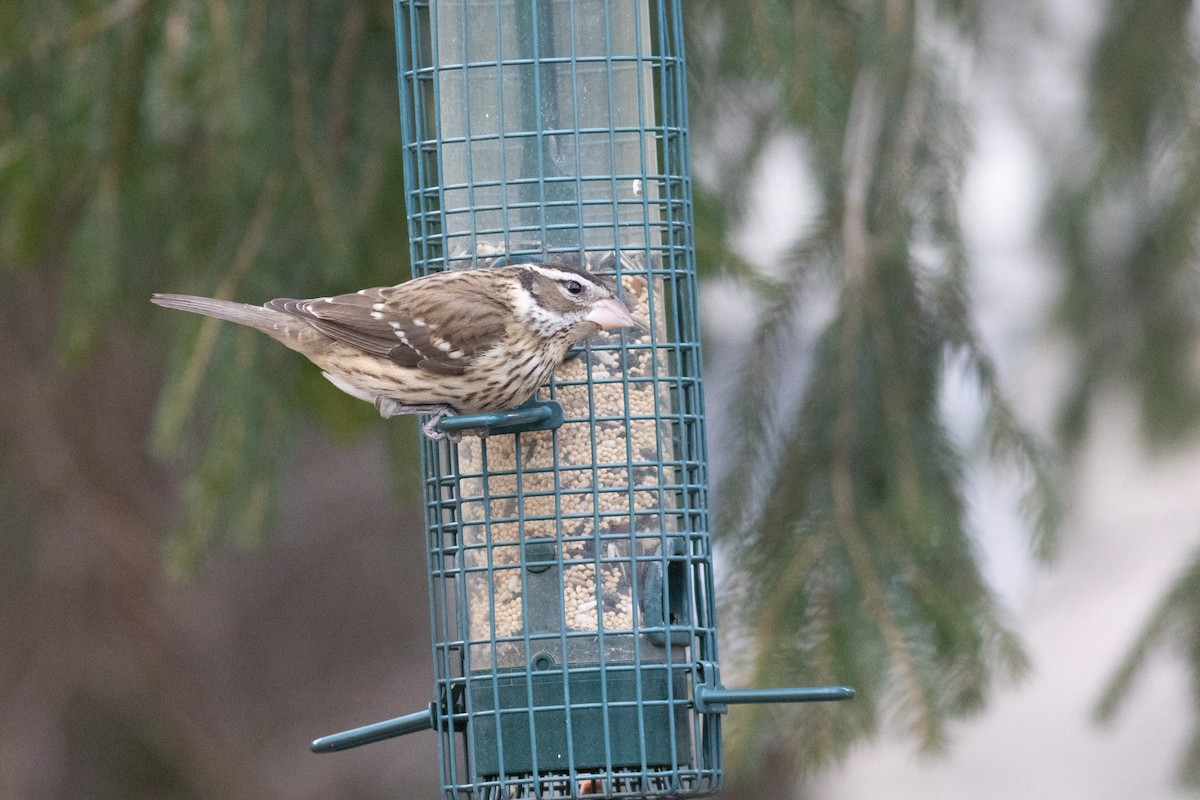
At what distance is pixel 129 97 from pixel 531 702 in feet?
8.61

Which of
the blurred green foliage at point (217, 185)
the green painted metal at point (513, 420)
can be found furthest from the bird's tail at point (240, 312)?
the green painted metal at point (513, 420)

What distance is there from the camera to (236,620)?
35.0 ft

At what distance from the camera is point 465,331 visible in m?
5.07

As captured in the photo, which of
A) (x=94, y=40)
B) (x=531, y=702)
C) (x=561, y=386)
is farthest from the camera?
(x=94, y=40)

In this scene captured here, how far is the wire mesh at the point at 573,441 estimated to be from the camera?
4984 millimetres

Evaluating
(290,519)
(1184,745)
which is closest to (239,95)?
(1184,745)

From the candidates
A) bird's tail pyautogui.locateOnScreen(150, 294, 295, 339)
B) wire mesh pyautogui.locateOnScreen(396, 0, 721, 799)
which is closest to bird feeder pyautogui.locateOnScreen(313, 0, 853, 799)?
wire mesh pyautogui.locateOnScreen(396, 0, 721, 799)

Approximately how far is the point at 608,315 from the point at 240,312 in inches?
52.9

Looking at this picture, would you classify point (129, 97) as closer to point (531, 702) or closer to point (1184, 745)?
point (531, 702)

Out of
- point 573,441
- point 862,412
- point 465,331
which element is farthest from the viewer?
point 862,412

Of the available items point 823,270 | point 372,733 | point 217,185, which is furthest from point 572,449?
point 217,185

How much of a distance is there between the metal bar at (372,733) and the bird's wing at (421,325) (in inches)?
39.8

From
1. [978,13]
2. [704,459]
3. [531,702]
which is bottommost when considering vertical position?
[531,702]

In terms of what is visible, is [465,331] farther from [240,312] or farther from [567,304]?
[240,312]
